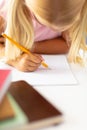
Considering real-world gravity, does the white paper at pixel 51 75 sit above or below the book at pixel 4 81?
below

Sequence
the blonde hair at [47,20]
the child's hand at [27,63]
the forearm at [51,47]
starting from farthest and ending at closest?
the forearm at [51,47]
the child's hand at [27,63]
the blonde hair at [47,20]

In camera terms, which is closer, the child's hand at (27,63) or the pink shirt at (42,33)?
the child's hand at (27,63)

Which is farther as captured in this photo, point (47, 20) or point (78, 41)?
point (78, 41)

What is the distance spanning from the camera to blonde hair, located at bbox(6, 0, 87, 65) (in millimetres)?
621

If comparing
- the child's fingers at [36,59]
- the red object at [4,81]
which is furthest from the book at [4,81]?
the child's fingers at [36,59]

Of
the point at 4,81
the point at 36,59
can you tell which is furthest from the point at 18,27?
the point at 4,81

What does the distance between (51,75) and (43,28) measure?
327 mm

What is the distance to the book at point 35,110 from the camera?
16.3 inches

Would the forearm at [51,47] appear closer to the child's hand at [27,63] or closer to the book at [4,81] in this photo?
the child's hand at [27,63]

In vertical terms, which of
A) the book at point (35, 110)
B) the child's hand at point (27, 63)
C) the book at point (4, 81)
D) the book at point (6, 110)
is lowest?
the child's hand at point (27, 63)

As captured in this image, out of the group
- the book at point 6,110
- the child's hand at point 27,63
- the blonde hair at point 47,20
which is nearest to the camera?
the book at point 6,110

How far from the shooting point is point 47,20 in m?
0.66

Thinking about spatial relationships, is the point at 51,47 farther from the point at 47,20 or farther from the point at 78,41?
the point at 47,20

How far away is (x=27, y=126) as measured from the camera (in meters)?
0.40
